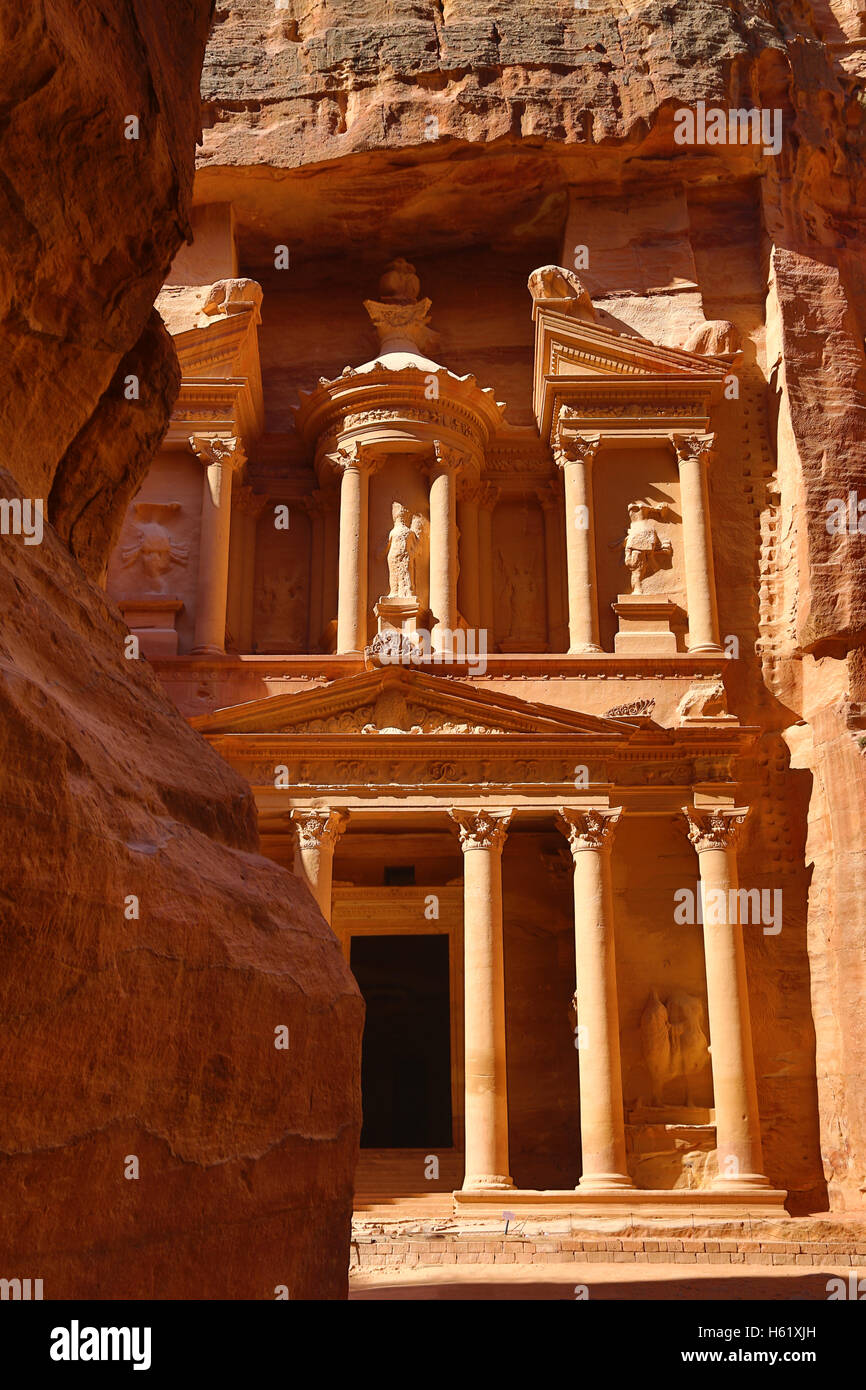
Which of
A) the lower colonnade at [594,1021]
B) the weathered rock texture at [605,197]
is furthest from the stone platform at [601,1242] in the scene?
the weathered rock texture at [605,197]

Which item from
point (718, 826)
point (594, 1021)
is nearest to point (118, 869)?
point (594, 1021)

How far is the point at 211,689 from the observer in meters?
22.6

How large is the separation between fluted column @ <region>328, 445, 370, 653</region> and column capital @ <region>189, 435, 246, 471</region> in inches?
70.7

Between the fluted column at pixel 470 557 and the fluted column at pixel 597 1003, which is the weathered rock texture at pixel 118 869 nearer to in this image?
the fluted column at pixel 597 1003

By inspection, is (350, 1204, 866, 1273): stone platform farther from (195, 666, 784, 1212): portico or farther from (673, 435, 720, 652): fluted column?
(673, 435, 720, 652): fluted column

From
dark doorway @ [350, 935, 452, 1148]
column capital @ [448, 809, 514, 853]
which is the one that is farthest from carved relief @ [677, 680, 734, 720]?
dark doorway @ [350, 935, 452, 1148]

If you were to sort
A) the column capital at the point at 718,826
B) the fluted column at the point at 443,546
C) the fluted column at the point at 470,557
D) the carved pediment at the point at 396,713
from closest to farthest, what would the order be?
the carved pediment at the point at 396,713
the column capital at the point at 718,826
the fluted column at the point at 443,546
the fluted column at the point at 470,557

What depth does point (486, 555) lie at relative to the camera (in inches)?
1025

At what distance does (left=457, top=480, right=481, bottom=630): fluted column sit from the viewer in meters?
25.3

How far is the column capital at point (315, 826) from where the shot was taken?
19.9 metres

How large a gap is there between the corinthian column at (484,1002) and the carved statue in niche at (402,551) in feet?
17.6

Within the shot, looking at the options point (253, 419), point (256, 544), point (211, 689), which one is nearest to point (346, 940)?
point (211, 689)

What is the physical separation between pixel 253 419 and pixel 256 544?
2331mm

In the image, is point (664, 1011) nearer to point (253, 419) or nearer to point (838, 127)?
point (253, 419)
